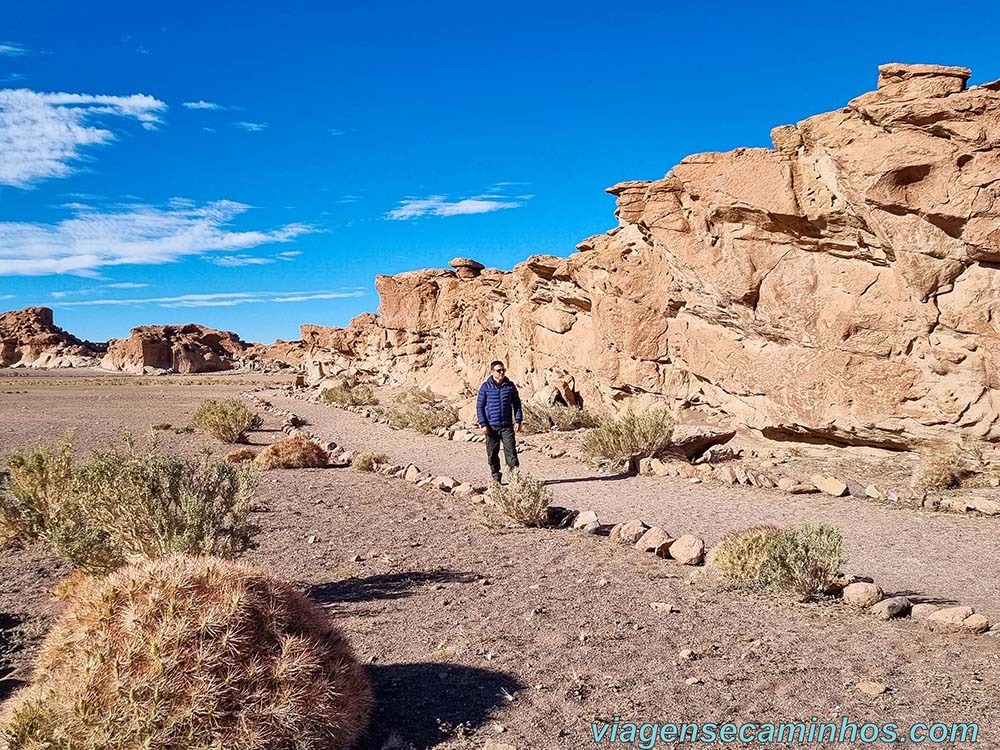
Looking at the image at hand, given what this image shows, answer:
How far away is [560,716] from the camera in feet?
12.8

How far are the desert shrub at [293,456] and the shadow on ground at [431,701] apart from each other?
971 centimetres

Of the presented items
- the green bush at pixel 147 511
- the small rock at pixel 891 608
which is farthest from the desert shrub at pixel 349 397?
the small rock at pixel 891 608

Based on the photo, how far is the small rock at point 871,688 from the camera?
4.13 m

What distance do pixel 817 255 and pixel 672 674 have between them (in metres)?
10.3

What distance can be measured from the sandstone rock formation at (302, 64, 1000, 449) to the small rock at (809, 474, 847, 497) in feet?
6.55

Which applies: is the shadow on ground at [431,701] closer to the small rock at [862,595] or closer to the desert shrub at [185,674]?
the desert shrub at [185,674]

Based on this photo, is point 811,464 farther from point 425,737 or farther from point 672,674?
point 425,737

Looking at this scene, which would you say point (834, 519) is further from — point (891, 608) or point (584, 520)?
point (891, 608)

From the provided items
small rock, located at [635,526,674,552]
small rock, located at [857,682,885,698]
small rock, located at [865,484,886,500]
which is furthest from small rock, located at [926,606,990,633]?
small rock, located at [865,484,886,500]

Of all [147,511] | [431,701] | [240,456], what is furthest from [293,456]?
[431,701]

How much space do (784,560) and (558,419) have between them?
40.2 feet

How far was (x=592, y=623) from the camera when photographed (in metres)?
5.35

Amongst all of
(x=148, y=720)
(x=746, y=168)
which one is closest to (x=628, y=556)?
(x=148, y=720)

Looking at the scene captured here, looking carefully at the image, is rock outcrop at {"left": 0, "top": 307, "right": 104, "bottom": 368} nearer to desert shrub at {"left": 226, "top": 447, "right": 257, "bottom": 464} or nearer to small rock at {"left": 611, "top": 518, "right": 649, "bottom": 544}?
desert shrub at {"left": 226, "top": 447, "right": 257, "bottom": 464}
